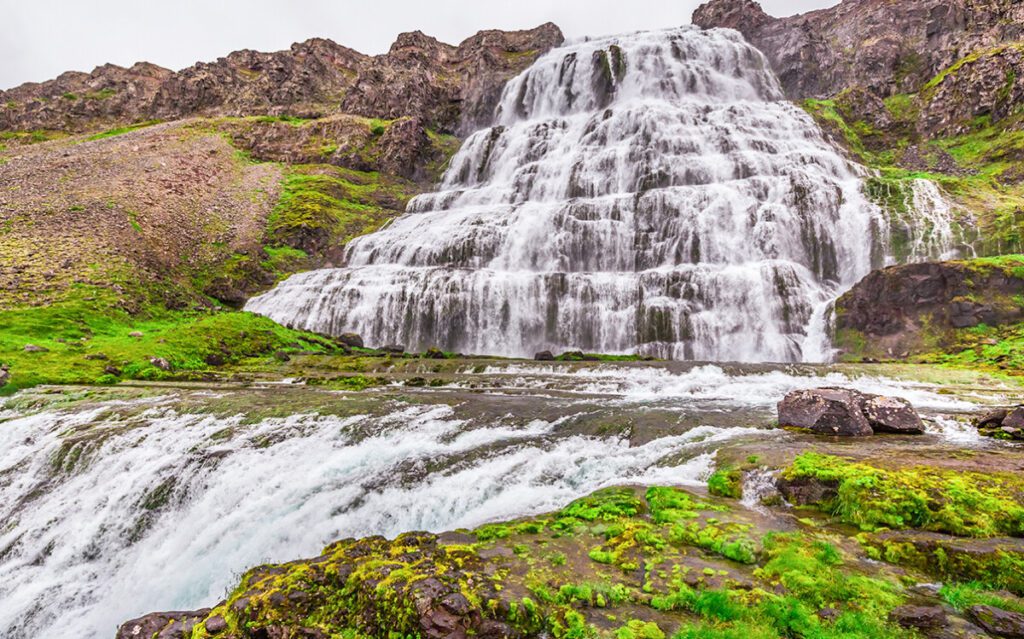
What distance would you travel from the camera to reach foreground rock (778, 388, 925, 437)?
948 centimetres

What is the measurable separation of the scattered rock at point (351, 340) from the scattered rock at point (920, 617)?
26.1 metres

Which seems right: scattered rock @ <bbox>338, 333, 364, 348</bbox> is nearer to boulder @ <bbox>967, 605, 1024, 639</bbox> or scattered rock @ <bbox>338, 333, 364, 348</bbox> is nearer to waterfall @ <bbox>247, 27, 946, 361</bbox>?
waterfall @ <bbox>247, 27, 946, 361</bbox>

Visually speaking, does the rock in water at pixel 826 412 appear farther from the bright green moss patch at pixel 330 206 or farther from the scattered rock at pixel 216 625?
the bright green moss patch at pixel 330 206

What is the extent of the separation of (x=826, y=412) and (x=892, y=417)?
4.39 feet

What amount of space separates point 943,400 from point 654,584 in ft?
43.9

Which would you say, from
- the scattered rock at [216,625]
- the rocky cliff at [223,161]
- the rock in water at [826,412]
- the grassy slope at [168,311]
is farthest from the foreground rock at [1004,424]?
the rocky cliff at [223,161]

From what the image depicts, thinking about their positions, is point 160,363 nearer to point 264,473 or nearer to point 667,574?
point 264,473

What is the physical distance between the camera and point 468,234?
110 feet

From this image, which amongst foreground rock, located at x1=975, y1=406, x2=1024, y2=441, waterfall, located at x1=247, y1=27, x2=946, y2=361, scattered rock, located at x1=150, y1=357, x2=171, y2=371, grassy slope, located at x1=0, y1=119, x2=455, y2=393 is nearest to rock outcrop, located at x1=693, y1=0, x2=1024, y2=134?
waterfall, located at x1=247, y1=27, x2=946, y2=361

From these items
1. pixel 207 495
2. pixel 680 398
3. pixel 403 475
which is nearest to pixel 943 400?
pixel 680 398

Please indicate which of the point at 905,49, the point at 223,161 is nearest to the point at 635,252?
the point at 223,161

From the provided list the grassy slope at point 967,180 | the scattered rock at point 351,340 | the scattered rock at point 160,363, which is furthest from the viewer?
the scattered rock at point 351,340

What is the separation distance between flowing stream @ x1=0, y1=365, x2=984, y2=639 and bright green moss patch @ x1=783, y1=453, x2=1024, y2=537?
7.23 feet

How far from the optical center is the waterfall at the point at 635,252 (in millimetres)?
25516
